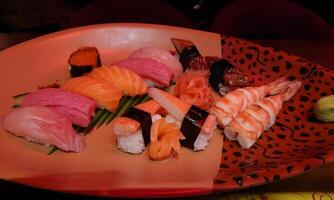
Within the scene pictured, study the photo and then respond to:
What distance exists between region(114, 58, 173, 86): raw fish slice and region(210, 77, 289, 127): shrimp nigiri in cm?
33

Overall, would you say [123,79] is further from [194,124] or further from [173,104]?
[194,124]

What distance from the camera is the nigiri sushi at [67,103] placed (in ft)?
6.14

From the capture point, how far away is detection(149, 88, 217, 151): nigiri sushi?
181 centimetres

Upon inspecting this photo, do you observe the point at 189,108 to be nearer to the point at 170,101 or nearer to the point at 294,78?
the point at 170,101

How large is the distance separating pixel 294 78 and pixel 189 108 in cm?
72

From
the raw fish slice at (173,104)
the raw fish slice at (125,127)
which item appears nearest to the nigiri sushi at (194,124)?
the raw fish slice at (173,104)

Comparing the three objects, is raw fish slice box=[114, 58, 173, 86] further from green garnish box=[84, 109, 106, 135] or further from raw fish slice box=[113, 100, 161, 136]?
raw fish slice box=[113, 100, 161, 136]

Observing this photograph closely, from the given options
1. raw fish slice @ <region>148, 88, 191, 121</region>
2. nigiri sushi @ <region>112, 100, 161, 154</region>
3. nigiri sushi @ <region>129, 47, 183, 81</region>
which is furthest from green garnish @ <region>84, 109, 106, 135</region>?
nigiri sushi @ <region>129, 47, 183, 81</region>

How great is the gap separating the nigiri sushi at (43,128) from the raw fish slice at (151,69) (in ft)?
1.74

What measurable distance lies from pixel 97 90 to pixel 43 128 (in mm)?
339

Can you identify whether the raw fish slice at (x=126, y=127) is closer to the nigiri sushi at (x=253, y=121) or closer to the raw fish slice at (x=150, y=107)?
the raw fish slice at (x=150, y=107)

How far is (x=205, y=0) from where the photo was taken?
4.15 m

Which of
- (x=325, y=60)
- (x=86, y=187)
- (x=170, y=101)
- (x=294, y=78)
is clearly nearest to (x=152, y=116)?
(x=170, y=101)

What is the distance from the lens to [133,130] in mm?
1743
